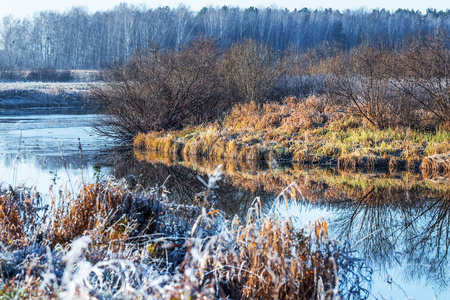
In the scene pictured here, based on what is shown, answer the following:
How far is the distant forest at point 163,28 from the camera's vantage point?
71688 mm

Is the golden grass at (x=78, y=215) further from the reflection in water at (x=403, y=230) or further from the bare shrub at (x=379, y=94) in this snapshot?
the bare shrub at (x=379, y=94)

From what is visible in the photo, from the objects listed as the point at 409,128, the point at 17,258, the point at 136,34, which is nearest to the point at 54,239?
the point at 17,258

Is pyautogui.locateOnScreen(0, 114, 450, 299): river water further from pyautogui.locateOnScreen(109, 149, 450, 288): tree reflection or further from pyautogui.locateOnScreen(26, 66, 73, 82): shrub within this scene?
pyautogui.locateOnScreen(26, 66, 73, 82): shrub

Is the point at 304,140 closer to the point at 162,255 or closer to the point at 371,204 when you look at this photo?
the point at 371,204

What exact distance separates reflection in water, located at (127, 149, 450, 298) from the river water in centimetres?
2

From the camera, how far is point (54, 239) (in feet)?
20.2

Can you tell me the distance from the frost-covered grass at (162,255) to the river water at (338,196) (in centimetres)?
37

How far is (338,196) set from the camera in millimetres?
11438

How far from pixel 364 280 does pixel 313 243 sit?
1286 mm

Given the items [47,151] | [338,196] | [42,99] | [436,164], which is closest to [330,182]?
[338,196]

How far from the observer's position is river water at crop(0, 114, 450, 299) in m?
6.71

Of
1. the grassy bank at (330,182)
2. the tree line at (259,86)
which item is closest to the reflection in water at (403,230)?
the grassy bank at (330,182)

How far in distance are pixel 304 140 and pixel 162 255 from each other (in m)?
11.9

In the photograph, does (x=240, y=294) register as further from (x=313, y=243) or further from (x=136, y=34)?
(x=136, y=34)
